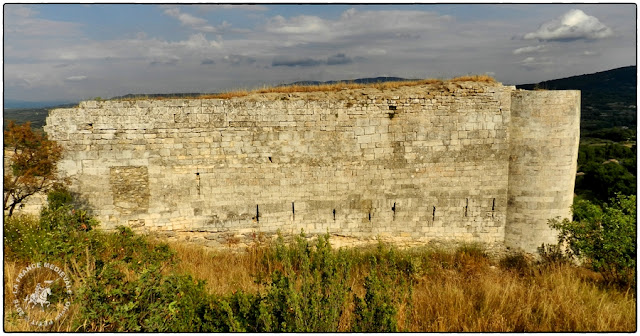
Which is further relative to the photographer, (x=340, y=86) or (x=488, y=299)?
(x=340, y=86)

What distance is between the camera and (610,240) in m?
6.92

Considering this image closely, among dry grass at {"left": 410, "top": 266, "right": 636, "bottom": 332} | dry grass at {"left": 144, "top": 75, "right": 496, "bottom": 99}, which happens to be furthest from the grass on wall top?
dry grass at {"left": 410, "top": 266, "right": 636, "bottom": 332}

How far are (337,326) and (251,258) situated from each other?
4.21m

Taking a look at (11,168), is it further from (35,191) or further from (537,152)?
(537,152)

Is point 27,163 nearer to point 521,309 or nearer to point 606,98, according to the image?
point 521,309

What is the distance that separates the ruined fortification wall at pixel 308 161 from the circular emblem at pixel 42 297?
2300mm

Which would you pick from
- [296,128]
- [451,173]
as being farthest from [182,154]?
[451,173]

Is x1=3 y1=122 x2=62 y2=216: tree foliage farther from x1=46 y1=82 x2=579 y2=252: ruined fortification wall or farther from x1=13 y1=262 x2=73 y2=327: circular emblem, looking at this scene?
x1=13 y1=262 x2=73 y2=327: circular emblem

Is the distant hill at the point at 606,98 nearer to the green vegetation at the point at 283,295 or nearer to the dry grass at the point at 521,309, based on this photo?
the dry grass at the point at 521,309

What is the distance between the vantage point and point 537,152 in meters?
8.21

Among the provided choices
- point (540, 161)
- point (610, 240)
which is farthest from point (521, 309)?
point (540, 161)

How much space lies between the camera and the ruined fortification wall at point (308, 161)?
7.74m

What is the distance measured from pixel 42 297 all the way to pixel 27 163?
132 inches

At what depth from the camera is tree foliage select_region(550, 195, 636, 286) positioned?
6.80m
